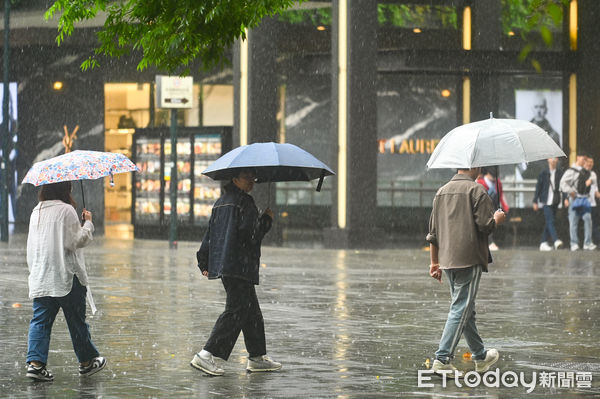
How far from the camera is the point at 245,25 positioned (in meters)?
11.3

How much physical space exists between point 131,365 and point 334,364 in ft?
5.29

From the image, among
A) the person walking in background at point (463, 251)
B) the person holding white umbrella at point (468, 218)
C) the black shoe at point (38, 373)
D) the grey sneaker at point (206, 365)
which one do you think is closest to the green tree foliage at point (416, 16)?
the person holding white umbrella at point (468, 218)

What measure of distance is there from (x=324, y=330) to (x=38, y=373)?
3.80m

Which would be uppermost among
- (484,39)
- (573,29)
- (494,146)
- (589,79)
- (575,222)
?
(573,29)

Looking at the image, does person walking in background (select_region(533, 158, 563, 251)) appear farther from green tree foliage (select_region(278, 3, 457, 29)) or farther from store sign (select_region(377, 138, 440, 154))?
store sign (select_region(377, 138, 440, 154))

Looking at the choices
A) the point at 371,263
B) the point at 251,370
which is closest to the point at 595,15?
the point at 371,263

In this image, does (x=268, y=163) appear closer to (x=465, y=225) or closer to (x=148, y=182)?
(x=465, y=225)

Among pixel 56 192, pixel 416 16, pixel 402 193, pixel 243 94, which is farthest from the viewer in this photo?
pixel 402 193

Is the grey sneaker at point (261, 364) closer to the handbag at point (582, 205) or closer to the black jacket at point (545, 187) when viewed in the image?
the handbag at point (582, 205)

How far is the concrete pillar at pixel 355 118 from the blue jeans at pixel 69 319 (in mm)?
16492

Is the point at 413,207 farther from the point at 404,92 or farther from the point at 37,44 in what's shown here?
the point at 37,44

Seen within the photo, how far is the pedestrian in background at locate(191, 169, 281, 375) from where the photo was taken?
9.31 metres

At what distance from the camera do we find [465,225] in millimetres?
9188

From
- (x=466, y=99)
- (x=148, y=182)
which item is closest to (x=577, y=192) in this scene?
(x=466, y=99)
